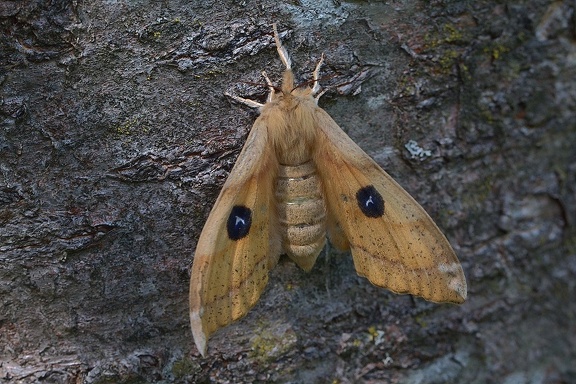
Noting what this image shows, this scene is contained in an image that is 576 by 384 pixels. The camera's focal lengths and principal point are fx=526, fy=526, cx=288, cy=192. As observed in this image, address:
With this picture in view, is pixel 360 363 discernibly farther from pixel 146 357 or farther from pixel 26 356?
pixel 26 356

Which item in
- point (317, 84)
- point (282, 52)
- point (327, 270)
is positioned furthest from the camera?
point (327, 270)

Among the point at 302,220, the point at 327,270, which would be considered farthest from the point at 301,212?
the point at 327,270

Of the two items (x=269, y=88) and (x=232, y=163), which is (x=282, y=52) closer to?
(x=269, y=88)

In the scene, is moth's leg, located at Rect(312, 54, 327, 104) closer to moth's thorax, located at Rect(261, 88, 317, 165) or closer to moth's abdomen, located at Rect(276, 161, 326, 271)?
moth's thorax, located at Rect(261, 88, 317, 165)

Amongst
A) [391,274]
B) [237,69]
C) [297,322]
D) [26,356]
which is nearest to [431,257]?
[391,274]

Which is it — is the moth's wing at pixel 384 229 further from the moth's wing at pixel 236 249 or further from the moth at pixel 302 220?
the moth's wing at pixel 236 249
